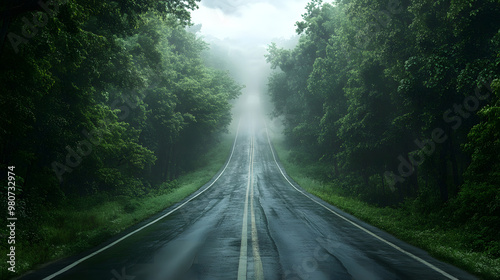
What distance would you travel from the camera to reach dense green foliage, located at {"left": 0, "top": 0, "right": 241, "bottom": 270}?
880 cm

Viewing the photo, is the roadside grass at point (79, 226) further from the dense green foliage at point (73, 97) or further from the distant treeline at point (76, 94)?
the distant treeline at point (76, 94)

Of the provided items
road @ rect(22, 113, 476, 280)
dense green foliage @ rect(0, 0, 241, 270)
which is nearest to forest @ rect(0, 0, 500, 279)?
dense green foliage @ rect(0, 0, 241, 270)

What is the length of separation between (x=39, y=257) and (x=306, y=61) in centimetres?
3792

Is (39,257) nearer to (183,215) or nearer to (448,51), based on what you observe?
(183,215)

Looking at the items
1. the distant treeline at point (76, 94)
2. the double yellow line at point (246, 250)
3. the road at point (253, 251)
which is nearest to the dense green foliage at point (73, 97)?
the distant treeline at point (76, 94)

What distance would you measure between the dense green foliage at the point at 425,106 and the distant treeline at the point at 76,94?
1182 centimetres

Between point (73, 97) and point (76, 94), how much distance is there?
0.34 metres

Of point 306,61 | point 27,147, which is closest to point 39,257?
point 27,147

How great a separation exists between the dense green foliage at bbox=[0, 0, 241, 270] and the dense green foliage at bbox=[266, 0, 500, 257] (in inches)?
466

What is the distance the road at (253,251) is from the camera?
261 inches

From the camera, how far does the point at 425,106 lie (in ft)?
49.3

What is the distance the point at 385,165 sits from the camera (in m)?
24.1

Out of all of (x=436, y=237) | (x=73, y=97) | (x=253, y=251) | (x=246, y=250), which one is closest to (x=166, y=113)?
(x=73, y=97)

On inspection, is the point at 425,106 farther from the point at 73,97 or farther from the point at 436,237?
the point at 73,97
